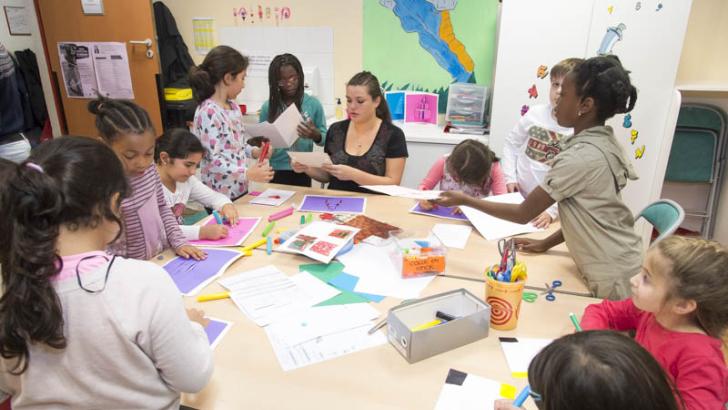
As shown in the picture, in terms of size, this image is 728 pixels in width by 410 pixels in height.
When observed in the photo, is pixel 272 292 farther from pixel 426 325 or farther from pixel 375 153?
pixel 375 153

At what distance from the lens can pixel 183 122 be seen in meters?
4.20

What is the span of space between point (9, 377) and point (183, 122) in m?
3.58

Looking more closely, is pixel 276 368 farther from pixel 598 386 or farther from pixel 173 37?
pixel 173 37

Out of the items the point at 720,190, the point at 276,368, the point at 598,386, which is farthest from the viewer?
the point at 720,190

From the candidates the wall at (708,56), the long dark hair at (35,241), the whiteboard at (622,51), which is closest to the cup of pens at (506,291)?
the long dark hair at (35,241)

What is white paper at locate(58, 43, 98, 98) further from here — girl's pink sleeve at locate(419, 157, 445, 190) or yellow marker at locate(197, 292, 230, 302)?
yellow marker at locate(197, 292, 230, 302)

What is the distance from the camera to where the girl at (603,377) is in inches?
27.2

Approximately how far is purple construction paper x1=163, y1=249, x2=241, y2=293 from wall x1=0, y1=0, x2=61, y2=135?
3.51 m

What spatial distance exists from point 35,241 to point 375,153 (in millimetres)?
1883

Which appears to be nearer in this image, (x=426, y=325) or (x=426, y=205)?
(x=426, y=325)

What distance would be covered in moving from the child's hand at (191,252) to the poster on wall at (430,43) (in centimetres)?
273

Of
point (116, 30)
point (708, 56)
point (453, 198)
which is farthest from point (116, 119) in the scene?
point (708, 56)

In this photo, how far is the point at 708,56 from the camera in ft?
10.8

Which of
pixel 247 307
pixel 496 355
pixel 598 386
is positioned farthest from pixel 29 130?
pixel 598 386
